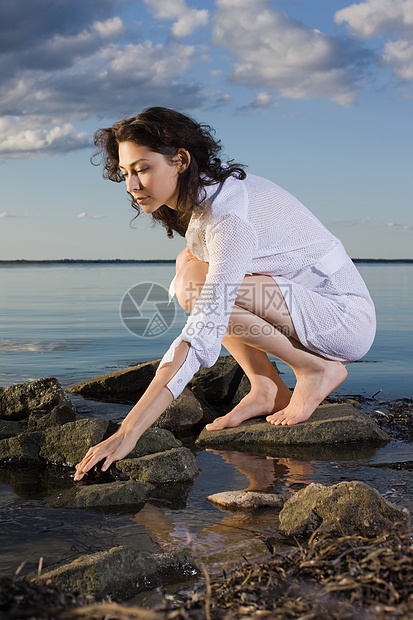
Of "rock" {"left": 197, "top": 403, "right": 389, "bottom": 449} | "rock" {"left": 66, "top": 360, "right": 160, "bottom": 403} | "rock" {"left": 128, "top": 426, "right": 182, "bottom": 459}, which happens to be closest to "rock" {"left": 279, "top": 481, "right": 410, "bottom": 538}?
"rock" {"left": 128, "top": 426, "right": 182, "bottom": 459}

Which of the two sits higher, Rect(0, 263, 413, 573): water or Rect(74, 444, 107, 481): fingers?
Rect(74, 444, 107, 481): fingers

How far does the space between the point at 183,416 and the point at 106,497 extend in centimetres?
156

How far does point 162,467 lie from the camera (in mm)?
3180

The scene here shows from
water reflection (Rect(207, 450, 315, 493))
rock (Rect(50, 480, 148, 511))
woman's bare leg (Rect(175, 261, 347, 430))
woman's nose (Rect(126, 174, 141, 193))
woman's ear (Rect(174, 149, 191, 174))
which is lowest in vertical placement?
water reflection (Rect(207, 450, 315, 493))

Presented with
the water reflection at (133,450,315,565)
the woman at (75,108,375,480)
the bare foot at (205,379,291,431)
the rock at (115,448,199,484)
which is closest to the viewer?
the water reflection at (133,450,315,565)

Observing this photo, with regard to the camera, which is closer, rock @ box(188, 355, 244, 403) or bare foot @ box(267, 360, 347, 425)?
bare foot @ box(267, 360, 347, 425)

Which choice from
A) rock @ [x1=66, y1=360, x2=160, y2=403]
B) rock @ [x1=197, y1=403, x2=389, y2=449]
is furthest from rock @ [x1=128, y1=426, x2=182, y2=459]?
rock @ [x1=66, y1=360, x2=160, y2=403]

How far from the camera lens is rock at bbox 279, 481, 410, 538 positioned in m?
2.34

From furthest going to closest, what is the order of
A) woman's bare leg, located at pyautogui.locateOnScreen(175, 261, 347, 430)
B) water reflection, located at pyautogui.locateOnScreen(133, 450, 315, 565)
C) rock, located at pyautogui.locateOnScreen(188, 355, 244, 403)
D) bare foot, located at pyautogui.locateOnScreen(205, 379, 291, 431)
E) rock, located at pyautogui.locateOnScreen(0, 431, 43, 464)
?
rock, located at pyautogui.locateOnScreen(188, 355, 244, 403) → bare foot, located at pyautogui.locateOnScreen(205, 379, 291, 431) → woman's bare leg, located at pyautogui.locateOnScreen(175, 261, 347, 430) → rock, located at pyautogui.locateOnScreen(0, 431, 43, 464) → water reflection, located at pyautogui.locateOnScreen(133, 450, 315, 565)

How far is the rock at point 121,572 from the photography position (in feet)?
6.38

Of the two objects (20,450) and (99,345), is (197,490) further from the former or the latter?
(99,345)

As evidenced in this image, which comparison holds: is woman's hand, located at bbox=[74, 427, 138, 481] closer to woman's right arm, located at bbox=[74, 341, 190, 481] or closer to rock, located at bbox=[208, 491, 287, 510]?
woman's right arm, located at bbox=[74, 341, 190, 481]

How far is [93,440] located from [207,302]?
1156 millimetres

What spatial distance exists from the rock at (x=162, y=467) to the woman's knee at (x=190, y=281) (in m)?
0.95
